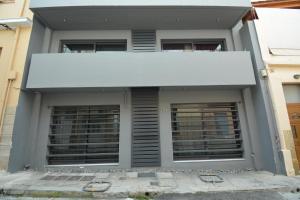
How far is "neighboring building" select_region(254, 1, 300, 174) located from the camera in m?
6.08

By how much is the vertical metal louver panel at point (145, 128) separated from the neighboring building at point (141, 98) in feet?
0.12

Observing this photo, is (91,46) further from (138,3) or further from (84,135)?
(84,135)

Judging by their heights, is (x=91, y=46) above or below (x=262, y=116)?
above

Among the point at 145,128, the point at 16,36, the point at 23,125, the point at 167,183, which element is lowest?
the point at 167,183

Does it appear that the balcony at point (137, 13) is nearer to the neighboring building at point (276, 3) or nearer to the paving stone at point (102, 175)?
the neighboring building at point (276, 3)

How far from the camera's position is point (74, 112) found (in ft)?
23.7

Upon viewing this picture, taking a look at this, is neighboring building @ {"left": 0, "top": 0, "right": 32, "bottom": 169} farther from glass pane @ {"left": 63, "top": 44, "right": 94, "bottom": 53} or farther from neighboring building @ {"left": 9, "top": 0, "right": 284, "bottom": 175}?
glass pane @ {"left": 63, "top": 44, "right": 94, "bottom": 53}

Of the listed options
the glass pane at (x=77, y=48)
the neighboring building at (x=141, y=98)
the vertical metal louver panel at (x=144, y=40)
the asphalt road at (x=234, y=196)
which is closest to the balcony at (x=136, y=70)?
the neighboring building at (x=141, y=98)

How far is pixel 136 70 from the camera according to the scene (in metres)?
6.52

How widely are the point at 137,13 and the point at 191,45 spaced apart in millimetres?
2654

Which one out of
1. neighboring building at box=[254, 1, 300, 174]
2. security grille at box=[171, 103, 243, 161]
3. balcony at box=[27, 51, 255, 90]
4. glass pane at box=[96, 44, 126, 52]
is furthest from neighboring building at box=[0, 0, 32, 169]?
neighboring building at box=[254, 1, 300, 174]

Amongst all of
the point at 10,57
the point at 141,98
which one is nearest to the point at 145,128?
the point at 141,98

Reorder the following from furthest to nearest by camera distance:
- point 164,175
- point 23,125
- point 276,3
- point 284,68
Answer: point 276,3, point 284,68, point 23,125, point 164,175

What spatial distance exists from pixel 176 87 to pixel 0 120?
19.6ft
